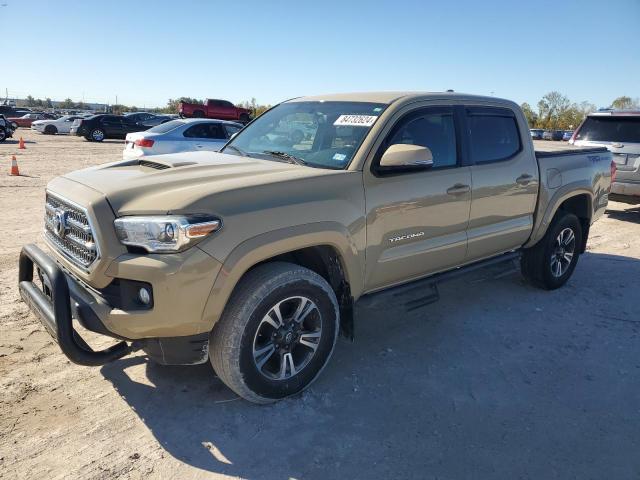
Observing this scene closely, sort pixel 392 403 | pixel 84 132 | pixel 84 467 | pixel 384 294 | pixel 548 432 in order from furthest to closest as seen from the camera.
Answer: pixel 84 132, pixel 384 294, pixel 392 403, pixel 548 432, pixel 84 467

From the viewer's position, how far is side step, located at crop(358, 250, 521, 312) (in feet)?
12.6

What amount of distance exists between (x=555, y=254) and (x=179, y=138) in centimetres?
865

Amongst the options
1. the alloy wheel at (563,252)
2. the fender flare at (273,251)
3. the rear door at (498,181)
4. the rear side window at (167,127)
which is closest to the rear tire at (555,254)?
the alloy wheel at (563,252)

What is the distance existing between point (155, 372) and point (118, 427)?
0.65 metres

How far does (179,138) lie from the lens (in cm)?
1158

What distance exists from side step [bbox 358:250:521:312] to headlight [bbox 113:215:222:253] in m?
1.49

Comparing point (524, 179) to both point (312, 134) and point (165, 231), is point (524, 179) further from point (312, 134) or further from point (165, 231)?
point (165, 231)

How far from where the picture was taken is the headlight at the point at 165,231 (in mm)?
2721

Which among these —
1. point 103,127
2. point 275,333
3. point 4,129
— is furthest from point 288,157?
point 103,127

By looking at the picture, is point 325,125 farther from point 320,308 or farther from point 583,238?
point 583,238

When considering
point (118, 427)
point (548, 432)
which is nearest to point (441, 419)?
point (548, 432)

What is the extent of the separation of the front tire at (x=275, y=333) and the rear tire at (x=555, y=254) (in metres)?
2.93

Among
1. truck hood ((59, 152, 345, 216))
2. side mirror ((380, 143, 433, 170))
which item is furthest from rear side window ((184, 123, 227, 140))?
side mirror ((380, 143, 433, 170))

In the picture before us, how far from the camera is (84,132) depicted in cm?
2742
